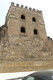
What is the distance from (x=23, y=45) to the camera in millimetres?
13945

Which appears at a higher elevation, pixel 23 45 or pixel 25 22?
pixel 25 22

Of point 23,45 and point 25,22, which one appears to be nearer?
point 23,45

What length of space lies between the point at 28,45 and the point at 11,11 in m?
5.65

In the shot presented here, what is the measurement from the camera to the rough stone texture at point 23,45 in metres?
12.6

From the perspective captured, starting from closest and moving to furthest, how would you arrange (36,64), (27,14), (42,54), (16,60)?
(16,60) < (36,64) < (42,54) < (27,14)

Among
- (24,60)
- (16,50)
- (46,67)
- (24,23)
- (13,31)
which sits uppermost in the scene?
(24,23)

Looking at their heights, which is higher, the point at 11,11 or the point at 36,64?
the point at 11,11

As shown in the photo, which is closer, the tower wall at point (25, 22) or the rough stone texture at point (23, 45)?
the rough stone texture at point (23, 45)

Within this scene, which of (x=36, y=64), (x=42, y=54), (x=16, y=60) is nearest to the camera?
(x=16, y=60)

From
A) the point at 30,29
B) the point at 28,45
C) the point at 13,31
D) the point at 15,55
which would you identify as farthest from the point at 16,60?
the point at 30,29

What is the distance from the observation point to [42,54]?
14617 mm

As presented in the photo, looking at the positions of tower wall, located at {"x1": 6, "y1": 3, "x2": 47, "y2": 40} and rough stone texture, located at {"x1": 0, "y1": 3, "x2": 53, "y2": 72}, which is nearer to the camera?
rough stone texture, located at {"x1": 0, "y1": 3, "x2": 53, "y2": 72}

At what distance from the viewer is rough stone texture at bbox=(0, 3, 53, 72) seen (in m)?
12.6

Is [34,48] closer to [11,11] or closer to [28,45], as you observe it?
[28,45]
